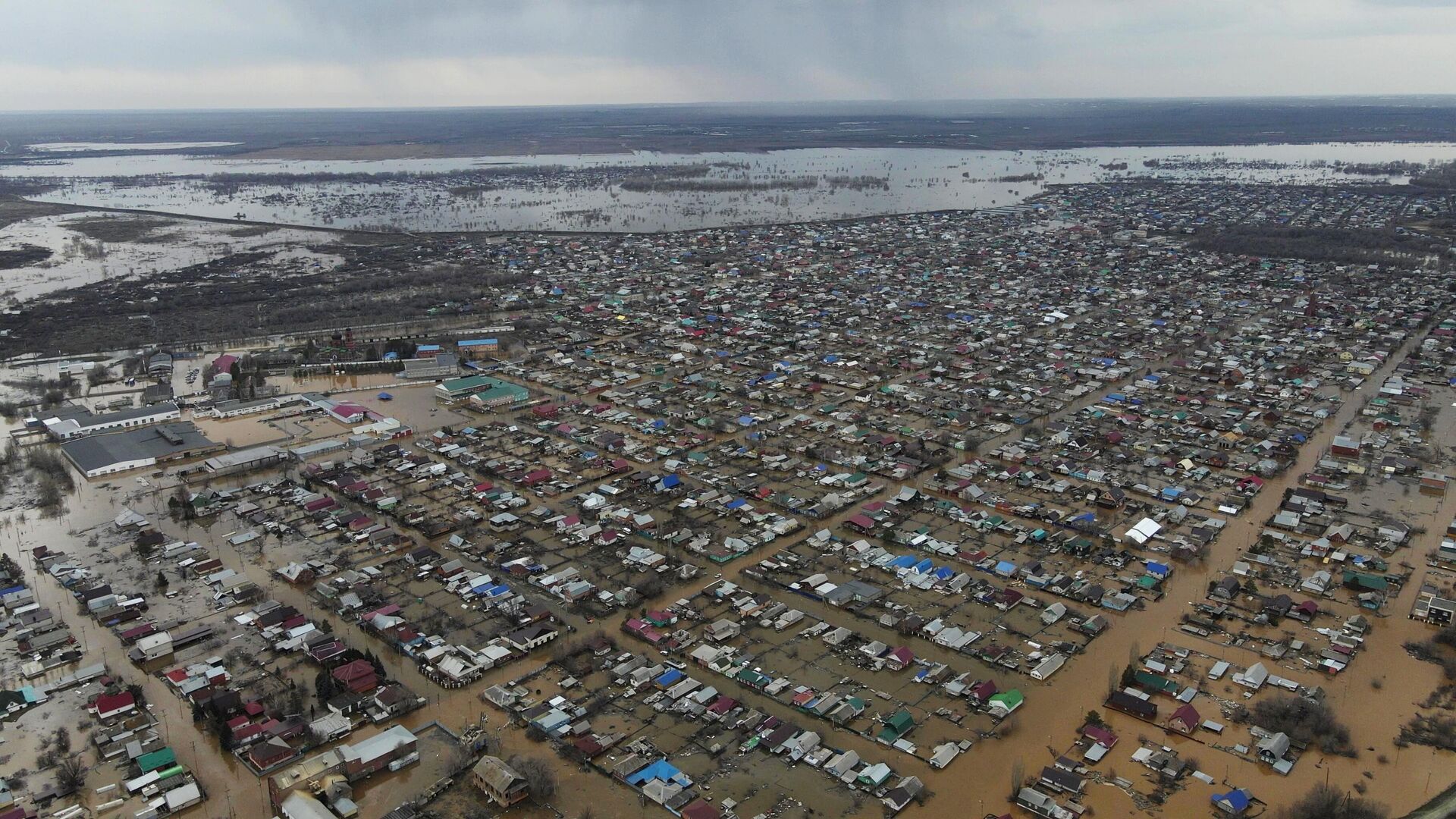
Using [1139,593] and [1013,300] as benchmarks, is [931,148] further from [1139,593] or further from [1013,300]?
[1139,593]

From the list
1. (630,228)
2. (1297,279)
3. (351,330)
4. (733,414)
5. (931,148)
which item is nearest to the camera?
(733,414)

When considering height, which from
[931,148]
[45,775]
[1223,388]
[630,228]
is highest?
[931,148]

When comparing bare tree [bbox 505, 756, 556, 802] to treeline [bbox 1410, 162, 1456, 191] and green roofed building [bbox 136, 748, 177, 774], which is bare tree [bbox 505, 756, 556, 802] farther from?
treeline [bbox 1410, 162, 1456, 191]

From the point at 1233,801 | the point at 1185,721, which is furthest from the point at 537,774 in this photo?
the point at 1185,721

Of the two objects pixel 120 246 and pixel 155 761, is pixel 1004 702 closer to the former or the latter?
pixel 155 761

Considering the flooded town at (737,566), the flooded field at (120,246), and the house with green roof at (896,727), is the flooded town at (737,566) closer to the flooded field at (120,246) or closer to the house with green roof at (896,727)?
the house with green roof at (896,727)

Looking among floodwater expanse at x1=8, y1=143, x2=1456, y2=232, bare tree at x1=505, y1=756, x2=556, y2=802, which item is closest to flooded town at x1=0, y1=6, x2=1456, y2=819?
bare tree at x1=505, y1=756, x2=556, y2=802

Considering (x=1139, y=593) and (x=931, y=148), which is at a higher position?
(x=931, y=148)

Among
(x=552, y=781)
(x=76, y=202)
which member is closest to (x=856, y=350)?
(x=552, y=781)

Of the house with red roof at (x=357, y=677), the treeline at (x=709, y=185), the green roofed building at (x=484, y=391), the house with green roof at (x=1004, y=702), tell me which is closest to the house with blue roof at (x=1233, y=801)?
the house with green roof at (x=1004, y=702)
